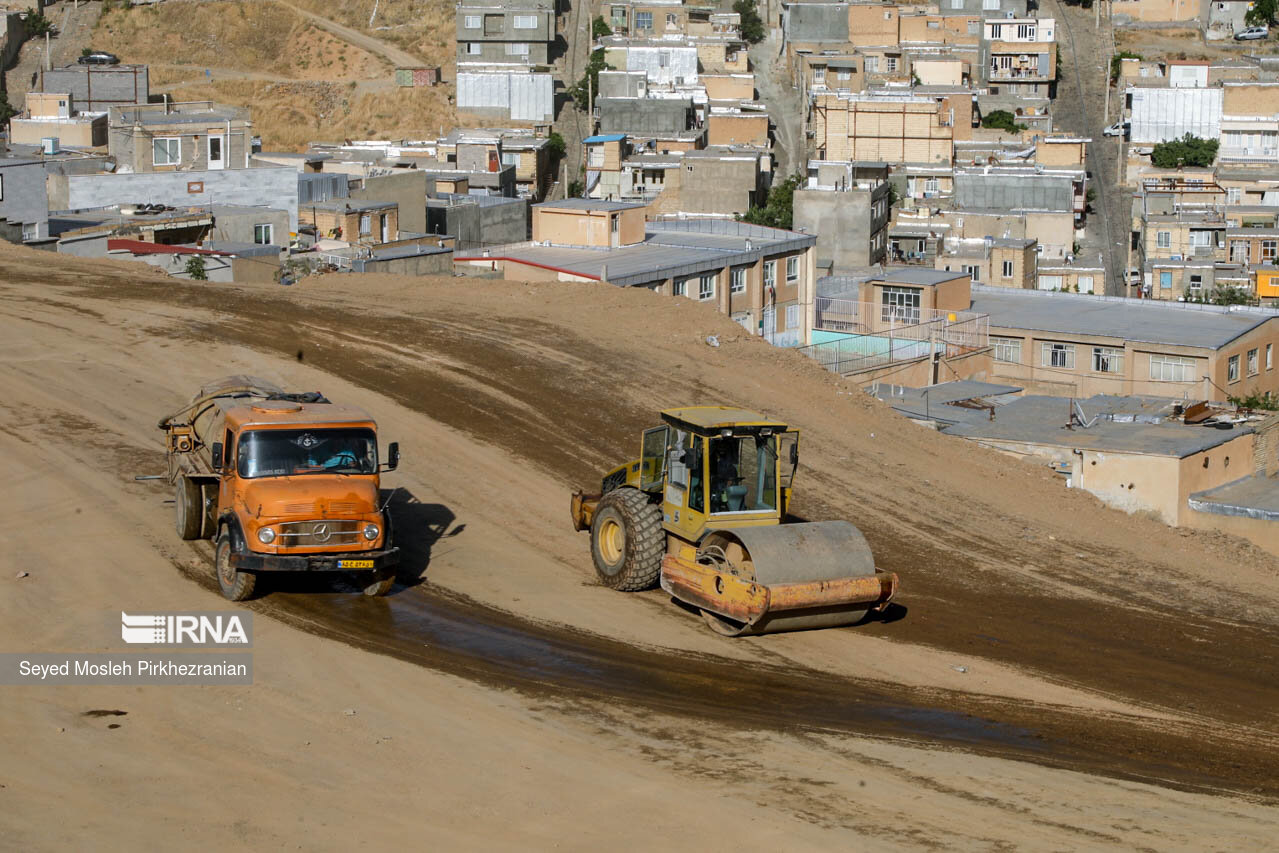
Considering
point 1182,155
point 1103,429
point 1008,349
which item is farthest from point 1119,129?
point 1103,429

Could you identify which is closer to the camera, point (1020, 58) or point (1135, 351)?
point (1135, 351)

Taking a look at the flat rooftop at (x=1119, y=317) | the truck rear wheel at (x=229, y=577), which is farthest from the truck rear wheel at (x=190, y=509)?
the flat rooftop at (x=1119, y=317)

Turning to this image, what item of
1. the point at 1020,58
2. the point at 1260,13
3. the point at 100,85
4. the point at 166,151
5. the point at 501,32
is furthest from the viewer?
the point at 1260,13

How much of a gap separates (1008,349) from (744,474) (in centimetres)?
3658

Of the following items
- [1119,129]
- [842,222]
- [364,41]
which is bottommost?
[842,222]

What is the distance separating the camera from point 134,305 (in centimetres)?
3572

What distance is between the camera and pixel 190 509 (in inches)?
830

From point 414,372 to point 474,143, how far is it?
180ft

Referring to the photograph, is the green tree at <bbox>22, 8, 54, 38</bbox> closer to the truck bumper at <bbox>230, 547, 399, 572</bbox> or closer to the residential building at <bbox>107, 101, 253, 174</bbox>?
the residential building at <bbox>107, 101, 253, 174</bbox>

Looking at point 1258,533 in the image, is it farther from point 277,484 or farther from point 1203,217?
point 1203,217

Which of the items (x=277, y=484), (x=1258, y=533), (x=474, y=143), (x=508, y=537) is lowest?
(x=1258, y=533)

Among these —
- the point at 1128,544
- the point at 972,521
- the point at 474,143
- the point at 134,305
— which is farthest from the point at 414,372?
the point at 474,143

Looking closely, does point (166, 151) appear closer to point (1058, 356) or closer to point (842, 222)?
point (842, 222)

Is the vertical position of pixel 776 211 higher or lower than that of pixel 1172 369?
higher
